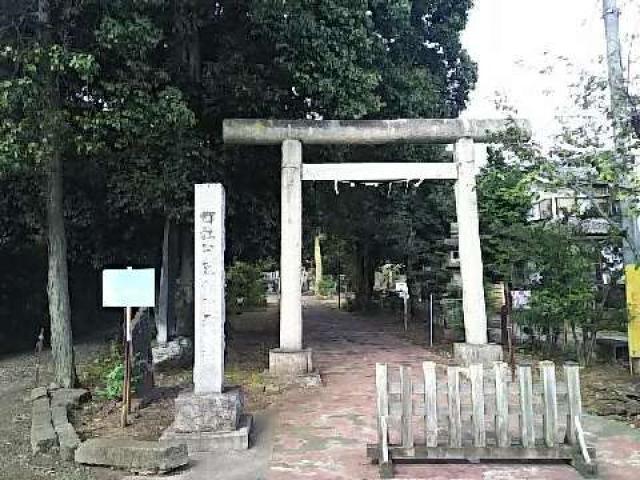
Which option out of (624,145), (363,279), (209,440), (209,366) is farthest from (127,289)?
(363,279)

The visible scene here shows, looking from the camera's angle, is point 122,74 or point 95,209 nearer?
point 122,74

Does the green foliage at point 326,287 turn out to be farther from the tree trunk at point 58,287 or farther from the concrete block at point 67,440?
the concrete block at point 67,440

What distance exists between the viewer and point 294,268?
11.0 meters

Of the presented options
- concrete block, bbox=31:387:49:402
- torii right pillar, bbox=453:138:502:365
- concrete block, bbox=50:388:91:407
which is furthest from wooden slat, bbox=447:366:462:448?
concrete block, bbox=31:387:49:402

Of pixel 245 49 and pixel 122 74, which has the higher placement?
pixel 245 49

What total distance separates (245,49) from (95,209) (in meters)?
4.79

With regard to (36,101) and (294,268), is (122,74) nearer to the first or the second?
(36,101)

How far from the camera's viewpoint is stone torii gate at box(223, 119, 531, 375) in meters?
10.8

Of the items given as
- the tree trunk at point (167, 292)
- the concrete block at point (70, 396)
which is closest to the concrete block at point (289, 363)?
the concrete block at point (70, 396)

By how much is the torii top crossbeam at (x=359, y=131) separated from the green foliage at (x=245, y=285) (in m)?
12.1

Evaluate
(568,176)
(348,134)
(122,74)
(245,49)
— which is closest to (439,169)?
(348,134)

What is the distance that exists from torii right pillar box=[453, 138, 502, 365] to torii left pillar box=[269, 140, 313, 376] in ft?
9.86

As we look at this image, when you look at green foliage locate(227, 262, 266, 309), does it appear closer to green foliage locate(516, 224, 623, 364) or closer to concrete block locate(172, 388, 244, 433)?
green foliage locate(516, 224, 623, 364)

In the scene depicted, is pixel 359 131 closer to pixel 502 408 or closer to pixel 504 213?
pixel 504 213
